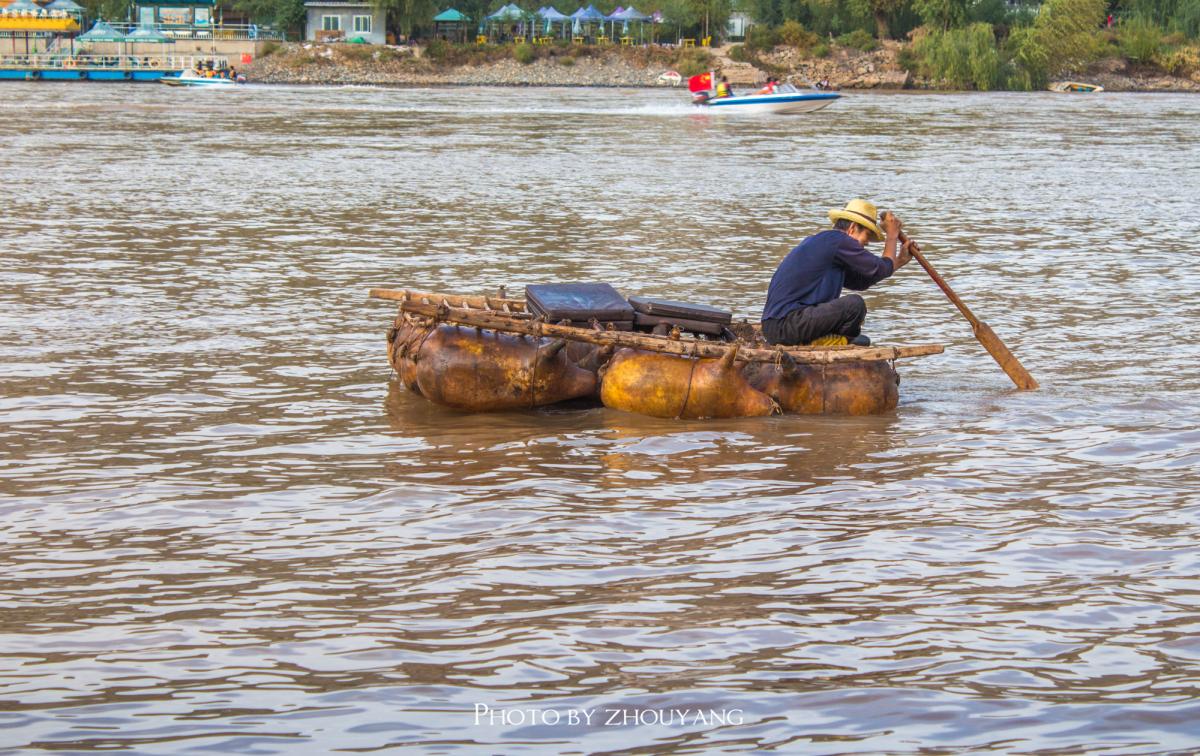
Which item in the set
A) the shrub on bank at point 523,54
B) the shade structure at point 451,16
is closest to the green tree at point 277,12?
the shade structure at point 451,16

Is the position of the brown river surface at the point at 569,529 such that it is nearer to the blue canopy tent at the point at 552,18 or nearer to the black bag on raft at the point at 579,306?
the black bag on raft at the point at 579,306

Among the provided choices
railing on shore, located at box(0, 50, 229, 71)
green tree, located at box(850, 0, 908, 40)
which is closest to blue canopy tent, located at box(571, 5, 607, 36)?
green tree, located at box(850, 0, 908, 40)

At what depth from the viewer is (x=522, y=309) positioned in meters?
10.8

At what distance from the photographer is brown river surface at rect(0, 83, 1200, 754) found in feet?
18.4

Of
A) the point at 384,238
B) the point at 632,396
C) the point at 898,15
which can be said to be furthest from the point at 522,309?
the point at 898,15

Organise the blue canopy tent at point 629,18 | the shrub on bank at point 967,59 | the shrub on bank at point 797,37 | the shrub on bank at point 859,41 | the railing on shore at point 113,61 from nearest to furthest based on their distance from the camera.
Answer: the shrub on bank at point 967,59 < the shrub on bank at point 859,41 < the shrub on bank at point 797,37 < the railing on shore at point 113,61 < the blue canopy tent at point 629,18

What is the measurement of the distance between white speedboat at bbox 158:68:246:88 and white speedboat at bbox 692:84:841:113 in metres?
32.8

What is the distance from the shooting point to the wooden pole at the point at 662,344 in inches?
385

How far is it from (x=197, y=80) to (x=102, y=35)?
1726 cm

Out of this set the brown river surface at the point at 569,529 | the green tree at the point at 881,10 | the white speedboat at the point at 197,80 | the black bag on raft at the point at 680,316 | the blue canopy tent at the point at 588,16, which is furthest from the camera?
the blue canopy tent at the point at 588,16

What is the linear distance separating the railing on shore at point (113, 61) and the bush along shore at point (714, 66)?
151 inches

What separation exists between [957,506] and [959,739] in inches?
110

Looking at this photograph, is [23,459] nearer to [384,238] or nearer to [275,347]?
[275,347]

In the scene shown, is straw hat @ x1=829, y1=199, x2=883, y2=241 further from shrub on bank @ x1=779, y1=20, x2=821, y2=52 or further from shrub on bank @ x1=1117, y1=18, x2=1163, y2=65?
shrub on bank @ x1=779, y1=20, x2=821, y2=52
